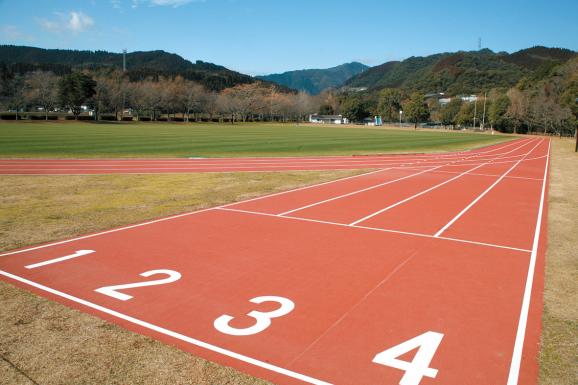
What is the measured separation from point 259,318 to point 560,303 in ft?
14.5

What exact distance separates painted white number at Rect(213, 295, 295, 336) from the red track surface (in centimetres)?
3

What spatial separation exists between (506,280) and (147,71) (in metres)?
198

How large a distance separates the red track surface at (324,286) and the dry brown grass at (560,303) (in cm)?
15

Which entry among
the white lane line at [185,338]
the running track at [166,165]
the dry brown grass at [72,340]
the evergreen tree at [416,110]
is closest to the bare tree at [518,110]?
the evergreen tree at [416,110]

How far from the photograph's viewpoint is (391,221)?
11438 mm

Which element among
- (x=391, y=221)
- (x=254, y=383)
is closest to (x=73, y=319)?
(x=254, y=383)

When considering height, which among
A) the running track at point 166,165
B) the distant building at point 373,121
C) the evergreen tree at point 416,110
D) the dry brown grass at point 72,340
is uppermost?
the evergreen tree at point 416,110

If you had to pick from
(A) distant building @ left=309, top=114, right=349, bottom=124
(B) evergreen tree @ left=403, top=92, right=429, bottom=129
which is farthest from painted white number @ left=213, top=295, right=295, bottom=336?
(A) distant building @ left=309, top=114, right=349, bottom=124

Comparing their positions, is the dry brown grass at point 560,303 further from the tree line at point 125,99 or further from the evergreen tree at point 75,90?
the tree line at point 125,99

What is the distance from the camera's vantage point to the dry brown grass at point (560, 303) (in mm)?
4754

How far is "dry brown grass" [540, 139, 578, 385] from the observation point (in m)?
4.75

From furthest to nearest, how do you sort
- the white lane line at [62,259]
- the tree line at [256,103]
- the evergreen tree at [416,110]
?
the evergreen tree at [416,110]
the tree line at [256,103]
the white lane line at [62,259]

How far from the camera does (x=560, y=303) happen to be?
6.54 meters

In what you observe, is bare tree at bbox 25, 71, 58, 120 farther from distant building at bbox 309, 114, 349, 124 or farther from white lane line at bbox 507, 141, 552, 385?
white lane line at bbox 507, 141, 552, 385
